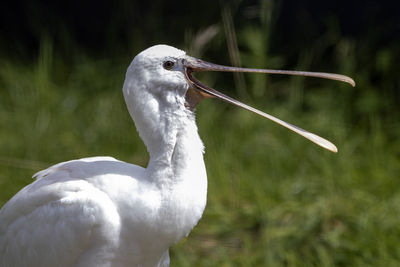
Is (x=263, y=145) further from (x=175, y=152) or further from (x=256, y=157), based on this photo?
(x=175, y=152)

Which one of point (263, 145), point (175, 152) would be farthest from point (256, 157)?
point (175, 152)

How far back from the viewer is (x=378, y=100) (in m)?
5.25

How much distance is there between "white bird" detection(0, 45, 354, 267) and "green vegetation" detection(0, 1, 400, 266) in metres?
1.20

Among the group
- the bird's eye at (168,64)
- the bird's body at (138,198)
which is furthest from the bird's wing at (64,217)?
the bird's eye at (168,64)

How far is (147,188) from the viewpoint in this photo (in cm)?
268

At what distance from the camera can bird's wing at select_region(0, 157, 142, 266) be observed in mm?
2693

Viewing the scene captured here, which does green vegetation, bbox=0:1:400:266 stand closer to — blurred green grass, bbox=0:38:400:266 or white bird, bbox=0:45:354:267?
blurred green grass, bbox=0:38:400:266

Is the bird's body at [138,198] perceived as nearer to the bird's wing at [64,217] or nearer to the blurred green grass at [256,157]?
the bird's wing at [64,217]

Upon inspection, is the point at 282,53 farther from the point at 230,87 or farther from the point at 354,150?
the point at 354,150

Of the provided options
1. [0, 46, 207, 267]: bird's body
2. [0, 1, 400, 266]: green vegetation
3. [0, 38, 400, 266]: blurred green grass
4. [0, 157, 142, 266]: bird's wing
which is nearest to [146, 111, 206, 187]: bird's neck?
[0, 46, 207, 267]: bird's body

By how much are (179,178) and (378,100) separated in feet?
9.77

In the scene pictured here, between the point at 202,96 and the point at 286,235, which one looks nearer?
the point at 202,96

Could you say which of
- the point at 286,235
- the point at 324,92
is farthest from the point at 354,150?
the point at 286,235

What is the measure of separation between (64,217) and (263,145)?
2.37m
